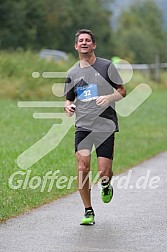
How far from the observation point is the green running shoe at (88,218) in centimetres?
974

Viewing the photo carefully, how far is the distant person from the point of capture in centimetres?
975

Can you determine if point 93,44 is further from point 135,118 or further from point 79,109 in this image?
point 135,118

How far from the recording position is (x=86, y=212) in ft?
32.4

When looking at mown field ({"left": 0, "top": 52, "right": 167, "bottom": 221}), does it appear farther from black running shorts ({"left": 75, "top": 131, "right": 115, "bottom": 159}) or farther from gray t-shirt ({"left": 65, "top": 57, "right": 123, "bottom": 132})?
gray t-shirt ({"left": 65, "top": 57, "right": 123, "bottom": 132})

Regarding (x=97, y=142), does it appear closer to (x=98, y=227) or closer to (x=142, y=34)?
(x=98, y=227)

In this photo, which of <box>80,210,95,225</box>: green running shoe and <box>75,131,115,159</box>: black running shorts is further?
<box>75,131,115,159</box>: black running shorts

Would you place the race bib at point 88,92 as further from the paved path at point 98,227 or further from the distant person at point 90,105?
the paved path at point 98,227

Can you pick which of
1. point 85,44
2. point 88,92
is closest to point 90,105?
point 88,92

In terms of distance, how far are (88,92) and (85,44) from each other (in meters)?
0.54

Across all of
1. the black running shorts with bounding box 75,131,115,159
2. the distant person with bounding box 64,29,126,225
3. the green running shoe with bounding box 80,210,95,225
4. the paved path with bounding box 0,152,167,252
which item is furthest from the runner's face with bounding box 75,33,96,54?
the paved path with bounding box 0,152,167,252

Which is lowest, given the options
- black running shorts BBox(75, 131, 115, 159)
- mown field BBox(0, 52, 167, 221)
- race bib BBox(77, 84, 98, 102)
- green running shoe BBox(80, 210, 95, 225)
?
mown field BBox(0, 52, 167, 221)

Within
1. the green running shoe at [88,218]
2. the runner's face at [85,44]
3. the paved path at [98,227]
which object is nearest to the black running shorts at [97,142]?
the green running shoe at [88,218]

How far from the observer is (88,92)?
977 centimetres

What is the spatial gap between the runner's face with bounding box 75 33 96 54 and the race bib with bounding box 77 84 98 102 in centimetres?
39
